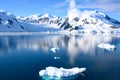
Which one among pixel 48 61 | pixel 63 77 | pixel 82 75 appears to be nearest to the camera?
pixel 63 77

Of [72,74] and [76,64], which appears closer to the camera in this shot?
[72,74]

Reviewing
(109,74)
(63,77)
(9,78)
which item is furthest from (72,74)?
(9,78)

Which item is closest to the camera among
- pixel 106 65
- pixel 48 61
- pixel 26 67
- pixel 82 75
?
pixel 82 75

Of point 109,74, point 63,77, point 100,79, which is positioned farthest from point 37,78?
point 109,74

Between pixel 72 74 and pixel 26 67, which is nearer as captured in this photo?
pixel 72 74

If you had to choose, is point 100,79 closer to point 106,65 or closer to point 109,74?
point 109,74

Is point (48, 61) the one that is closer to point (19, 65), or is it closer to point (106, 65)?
point (19, 65)

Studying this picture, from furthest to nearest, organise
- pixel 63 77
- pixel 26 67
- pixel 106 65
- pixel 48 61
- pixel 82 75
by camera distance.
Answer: pixel 48 61 → pixel 106 65 → pixel 26 67 → pixel 82 75 → pixel 63 77

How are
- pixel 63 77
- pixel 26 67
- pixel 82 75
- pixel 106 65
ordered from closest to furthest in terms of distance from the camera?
pixel 63 77
pixel 82 75
pixel 26 67
pixel 106 65
